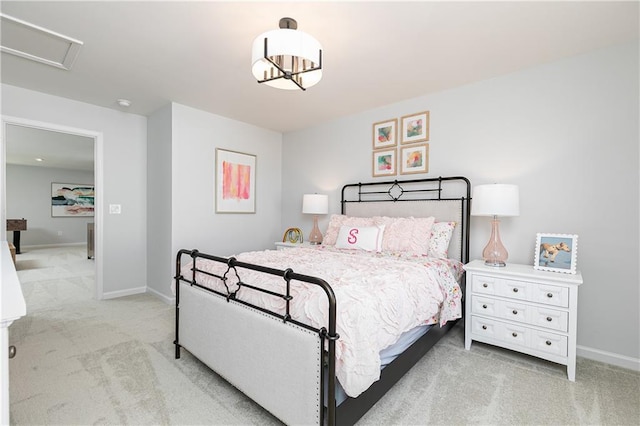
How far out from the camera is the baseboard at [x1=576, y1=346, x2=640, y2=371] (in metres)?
2.30

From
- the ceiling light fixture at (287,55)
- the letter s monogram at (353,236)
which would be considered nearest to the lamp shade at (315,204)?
the letter s monogram at (353,236)

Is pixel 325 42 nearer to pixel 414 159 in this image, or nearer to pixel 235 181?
pixel 414 159

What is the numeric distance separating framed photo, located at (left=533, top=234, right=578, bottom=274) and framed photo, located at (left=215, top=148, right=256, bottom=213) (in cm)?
357

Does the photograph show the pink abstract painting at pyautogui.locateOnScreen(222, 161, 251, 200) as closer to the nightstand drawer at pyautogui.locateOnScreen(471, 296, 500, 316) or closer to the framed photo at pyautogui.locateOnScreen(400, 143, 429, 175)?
the framed photo at pyautogui.locateOnScreen(400, 143, 429, 175)

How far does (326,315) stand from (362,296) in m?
0.24

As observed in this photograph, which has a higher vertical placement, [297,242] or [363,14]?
[363,14]

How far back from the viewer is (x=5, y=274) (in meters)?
1.23

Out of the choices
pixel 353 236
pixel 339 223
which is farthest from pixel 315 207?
pixel 353 236

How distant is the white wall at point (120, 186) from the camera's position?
149 inches

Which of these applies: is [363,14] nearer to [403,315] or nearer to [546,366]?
[403,315]

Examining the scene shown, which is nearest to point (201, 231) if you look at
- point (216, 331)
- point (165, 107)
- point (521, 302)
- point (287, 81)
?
point (165, 107)

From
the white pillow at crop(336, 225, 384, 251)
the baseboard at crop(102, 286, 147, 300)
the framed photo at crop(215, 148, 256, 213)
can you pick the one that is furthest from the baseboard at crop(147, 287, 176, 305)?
the white pillow at crop(336, 225, 384, 251)

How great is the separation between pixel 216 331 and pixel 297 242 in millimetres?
2481

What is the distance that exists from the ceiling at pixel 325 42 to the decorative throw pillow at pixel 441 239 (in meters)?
1.46
